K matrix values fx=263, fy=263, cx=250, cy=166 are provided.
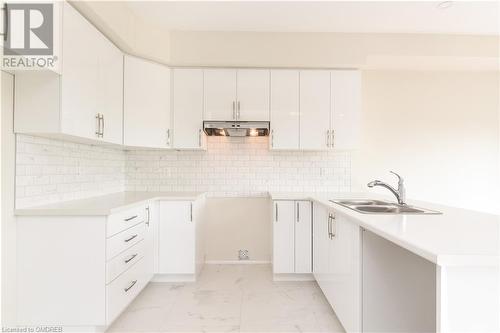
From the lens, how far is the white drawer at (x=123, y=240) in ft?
5.95

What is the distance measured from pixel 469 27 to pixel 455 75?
0.73 meters

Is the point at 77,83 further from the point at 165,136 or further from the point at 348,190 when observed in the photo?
the point at 348,190

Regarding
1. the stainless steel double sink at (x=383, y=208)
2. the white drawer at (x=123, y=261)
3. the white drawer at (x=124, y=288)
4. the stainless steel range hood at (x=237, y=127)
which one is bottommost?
the white drawer at (x=124, y=288)

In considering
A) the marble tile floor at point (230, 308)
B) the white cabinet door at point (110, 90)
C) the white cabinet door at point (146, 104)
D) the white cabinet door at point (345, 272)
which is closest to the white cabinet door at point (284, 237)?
the marble tile floor at point (230, 308)

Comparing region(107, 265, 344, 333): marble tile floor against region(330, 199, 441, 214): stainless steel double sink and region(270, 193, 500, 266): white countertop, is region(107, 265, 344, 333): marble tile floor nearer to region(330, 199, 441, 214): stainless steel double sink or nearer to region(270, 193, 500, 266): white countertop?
region(330, 199, 441, 214): stainless steel double sink

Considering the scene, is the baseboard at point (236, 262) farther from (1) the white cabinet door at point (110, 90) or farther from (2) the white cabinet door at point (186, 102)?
(1) the white cabinet door at point (110, 90)

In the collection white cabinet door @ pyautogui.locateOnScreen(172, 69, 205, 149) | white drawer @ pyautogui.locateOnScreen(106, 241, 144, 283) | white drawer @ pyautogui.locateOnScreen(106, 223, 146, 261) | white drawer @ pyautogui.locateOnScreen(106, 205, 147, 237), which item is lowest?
white drawer @ pyautogui.locateOnScreen(106, 241, 144, 283)

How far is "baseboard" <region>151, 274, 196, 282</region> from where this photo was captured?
2.73 meters

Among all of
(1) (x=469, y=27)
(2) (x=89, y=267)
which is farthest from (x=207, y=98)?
(1) (x=469, y=27)

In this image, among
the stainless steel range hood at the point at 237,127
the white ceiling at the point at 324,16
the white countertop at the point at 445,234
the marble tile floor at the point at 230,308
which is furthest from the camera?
the stainless steel range hood at the point at 237,127

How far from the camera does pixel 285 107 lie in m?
2.99

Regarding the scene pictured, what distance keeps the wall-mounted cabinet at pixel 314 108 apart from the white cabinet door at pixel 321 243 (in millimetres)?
827

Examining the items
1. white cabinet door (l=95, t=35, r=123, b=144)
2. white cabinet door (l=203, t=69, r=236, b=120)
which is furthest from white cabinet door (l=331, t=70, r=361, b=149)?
white cabinet door (l=95, t=35, r=123, b=144)

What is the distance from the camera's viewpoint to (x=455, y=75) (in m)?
3.35
